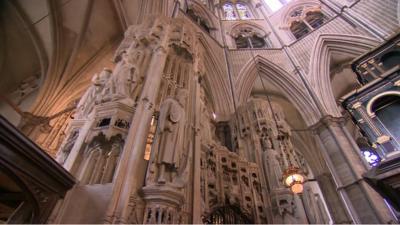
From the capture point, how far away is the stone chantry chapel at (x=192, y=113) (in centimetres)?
415

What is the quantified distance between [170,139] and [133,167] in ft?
3.50

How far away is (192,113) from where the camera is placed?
269 inches

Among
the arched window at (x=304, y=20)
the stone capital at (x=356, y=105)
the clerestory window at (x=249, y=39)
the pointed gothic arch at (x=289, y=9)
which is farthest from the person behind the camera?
the pointed gothic arch at (x=289, y=9)

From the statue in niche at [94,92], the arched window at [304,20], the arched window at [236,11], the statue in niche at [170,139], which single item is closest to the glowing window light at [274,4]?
the arched window at [236,11]

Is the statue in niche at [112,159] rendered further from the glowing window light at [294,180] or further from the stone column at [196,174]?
the glowing window light at [294,180]

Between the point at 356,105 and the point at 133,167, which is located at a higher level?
the point at 356,105

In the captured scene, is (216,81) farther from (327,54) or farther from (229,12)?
(229,12)

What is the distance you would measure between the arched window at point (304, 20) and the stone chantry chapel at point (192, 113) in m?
0.10

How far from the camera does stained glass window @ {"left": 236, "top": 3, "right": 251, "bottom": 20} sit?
20672 millimetres

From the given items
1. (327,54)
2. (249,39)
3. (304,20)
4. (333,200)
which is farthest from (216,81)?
(304,20)

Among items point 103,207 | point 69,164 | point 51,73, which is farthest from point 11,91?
point 103,207

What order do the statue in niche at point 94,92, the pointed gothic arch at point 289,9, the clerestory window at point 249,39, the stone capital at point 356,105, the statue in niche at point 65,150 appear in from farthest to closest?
the pointed gothic arch at point 289,9
the clerestory window at point 249,39
the stone capital at point 356,105
the statue in niche at point 94,92
the statue in niche at point 65,150

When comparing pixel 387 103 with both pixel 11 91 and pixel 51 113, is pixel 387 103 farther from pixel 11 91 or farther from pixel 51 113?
pixel 11 91

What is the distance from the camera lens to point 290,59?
15039 millimetres
